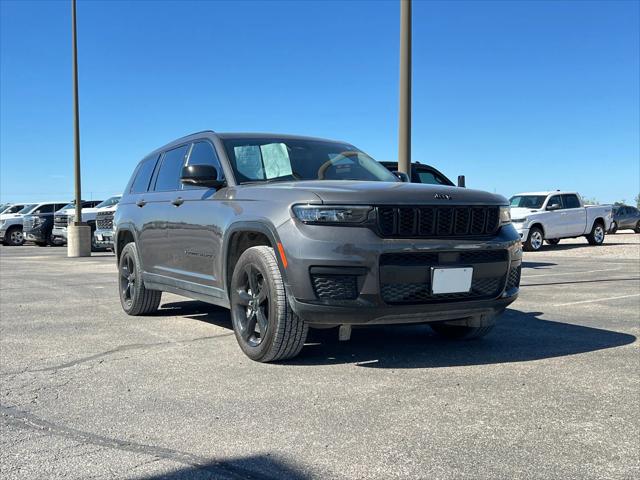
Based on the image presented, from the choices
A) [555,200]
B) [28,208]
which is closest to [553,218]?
[555,200]

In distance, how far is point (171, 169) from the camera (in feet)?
21.0

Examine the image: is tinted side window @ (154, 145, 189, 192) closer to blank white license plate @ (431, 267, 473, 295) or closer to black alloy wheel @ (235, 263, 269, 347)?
black alloy wheel @ (235, 263, 269, 347)

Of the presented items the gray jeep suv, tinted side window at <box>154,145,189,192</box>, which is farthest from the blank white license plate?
tinted side window at <box>154,145,189,192</box>

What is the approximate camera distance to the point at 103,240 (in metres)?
16.9

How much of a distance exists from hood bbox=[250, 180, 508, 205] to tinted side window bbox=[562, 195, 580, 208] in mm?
16782

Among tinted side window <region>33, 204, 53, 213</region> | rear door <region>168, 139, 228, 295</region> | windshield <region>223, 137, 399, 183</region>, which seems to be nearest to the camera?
rear door <region>168, 139, 228, 295</region>

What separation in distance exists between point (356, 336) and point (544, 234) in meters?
15.4

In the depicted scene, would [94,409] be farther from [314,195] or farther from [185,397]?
[314,195]

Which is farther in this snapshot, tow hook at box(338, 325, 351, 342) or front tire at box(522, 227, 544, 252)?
front tire at box(522, 227, 544, 252)

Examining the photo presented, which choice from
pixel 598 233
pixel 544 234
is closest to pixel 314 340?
pixel 544 234

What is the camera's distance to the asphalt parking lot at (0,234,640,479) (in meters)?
2.73

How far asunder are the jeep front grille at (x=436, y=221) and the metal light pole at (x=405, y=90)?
12.5 feet

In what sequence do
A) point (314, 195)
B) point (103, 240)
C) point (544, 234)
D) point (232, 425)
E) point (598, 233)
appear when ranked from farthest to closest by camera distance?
point (598, 233), point (544, 234), point (103, 240), point (314, 195), point (232, 425)

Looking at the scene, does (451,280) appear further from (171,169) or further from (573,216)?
(573,216)
